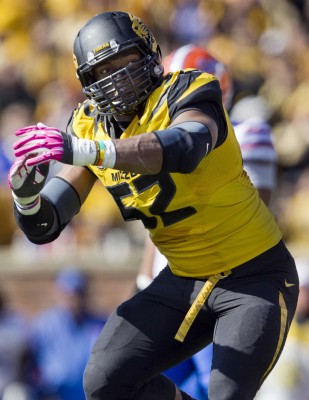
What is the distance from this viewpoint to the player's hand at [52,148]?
11.7 feet

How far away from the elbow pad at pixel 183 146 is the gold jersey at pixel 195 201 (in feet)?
0.73

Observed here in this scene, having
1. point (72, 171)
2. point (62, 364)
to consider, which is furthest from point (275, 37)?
point (72, 171)

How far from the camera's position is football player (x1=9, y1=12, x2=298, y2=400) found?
400cm

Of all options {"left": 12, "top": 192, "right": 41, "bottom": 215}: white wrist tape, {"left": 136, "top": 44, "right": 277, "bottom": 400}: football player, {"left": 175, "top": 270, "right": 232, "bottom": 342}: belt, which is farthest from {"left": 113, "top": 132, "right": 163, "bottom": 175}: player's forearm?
{"left": 136, "top": 44, "right": 277, "bottom": 400}: football player

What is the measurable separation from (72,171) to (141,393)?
1.01 metres

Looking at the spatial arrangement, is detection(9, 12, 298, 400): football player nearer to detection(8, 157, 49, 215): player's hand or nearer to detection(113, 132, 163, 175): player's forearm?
detection(8, 157, 49, 215): player's hand

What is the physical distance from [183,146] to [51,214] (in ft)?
2.67

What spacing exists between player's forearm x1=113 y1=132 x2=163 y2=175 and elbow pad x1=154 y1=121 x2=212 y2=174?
27 millimetres

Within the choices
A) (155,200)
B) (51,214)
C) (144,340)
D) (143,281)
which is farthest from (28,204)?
(143,281)

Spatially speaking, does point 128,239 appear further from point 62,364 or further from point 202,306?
point 202,306

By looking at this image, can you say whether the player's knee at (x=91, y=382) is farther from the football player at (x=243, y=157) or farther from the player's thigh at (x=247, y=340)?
the football player at (x=243, y=157)

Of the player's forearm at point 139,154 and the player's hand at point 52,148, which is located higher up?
the player's hand at point 52,148

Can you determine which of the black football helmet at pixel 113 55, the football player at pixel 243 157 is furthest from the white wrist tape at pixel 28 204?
the football player at pixel 243 157

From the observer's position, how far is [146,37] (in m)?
4.25
